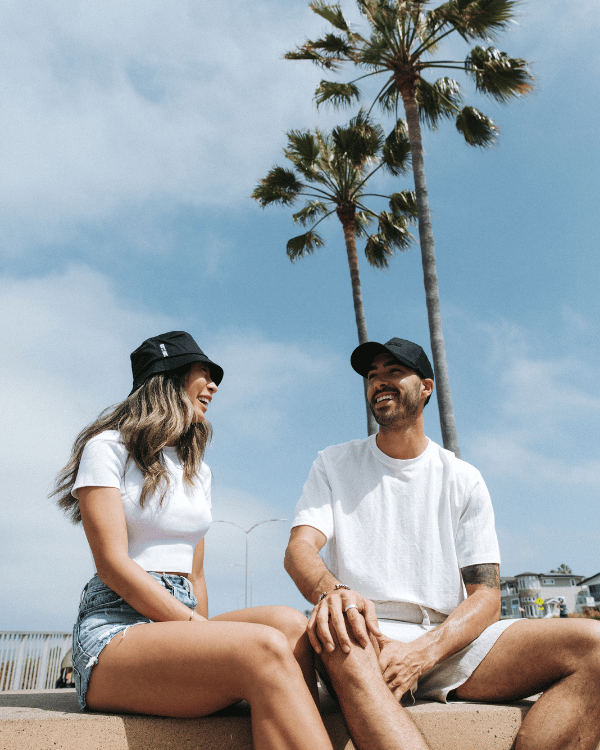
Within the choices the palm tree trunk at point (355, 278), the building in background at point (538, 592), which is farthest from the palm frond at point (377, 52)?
the building in background at point (538, 592)

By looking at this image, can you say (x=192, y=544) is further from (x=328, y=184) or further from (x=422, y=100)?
(x=328, y=184)

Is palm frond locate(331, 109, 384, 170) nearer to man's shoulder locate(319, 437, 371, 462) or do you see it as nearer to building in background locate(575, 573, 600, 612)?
man's shoulder locate(319, 437, 371, 462)

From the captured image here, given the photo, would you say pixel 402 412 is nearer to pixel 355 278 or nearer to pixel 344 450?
pixel 344 450

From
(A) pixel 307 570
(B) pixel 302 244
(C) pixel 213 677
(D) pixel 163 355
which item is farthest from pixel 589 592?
(C) pixel 213 677

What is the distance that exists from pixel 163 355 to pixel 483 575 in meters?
1.80

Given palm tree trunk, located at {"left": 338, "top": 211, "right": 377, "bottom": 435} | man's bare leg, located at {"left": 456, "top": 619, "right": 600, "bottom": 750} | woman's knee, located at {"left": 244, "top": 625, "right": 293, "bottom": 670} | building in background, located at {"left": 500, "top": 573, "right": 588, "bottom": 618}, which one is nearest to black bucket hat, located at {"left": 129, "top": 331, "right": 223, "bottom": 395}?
woman's knee, located at {"left": 244, "top": 625, "right": 293, "bottom": 670}

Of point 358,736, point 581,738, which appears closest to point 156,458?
point 358,736

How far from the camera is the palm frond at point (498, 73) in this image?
40.3 ft

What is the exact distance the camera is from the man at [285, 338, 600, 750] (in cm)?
209

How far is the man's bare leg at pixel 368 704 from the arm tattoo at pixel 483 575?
0.91 m

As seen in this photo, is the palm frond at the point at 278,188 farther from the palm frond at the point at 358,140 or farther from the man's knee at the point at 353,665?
the man's knee at the point at 353,665

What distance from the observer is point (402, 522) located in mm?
2979

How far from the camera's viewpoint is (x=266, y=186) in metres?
16.5

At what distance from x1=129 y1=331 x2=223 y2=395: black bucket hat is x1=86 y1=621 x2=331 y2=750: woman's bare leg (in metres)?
1.18
